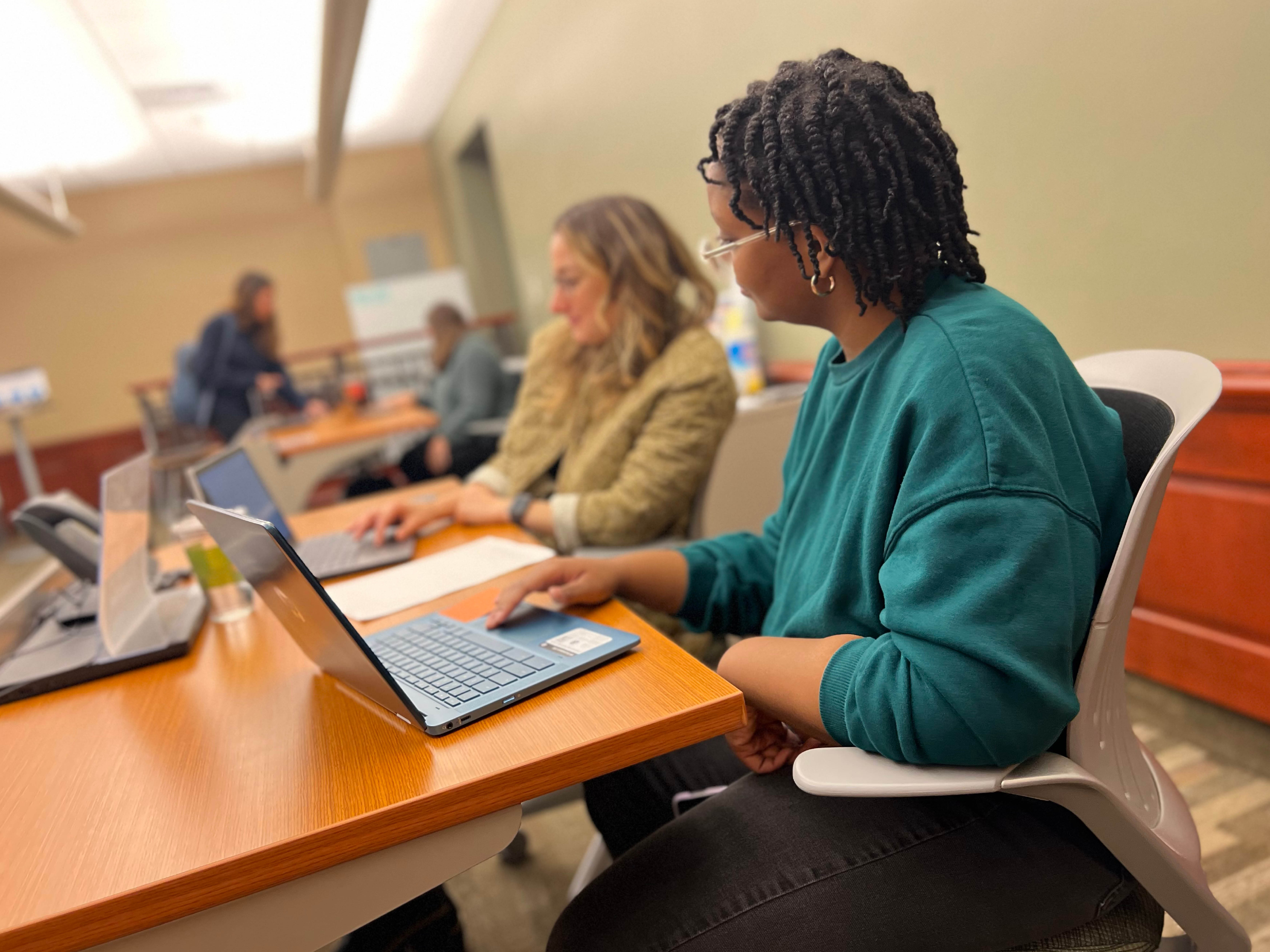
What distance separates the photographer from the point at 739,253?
93cm

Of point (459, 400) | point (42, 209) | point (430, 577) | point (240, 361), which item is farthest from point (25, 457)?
point (430, 577)

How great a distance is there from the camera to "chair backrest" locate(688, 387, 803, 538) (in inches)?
94.3

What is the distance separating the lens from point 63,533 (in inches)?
57.8

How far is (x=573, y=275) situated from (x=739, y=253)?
0.91 m

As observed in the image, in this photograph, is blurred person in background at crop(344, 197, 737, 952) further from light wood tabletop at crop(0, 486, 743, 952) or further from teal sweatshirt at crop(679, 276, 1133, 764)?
teal sweatshirt at crop(679, 276, 1133, 764)

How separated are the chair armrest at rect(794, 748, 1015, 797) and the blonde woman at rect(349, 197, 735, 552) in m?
0.91

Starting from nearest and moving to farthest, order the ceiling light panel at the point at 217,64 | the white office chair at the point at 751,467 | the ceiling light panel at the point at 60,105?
the white office chair at the point at 751,467, the ceiling light panel at the point at 60,105, the ceiling light panel at the point at 217,64

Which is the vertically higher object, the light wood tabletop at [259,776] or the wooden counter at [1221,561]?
the light wood tabletop at [259,776]

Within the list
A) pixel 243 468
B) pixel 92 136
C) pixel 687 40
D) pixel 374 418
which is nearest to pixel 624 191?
pixel 687 40

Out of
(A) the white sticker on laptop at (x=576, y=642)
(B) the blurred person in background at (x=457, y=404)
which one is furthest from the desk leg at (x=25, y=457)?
(A) the white sticker on laptop at (x=576, y=642)

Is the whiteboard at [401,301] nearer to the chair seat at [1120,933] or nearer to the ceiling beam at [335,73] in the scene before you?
the ceiling beam at [335,73]

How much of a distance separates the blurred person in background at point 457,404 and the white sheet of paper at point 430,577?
2.59 meters

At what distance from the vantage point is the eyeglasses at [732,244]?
0.88m

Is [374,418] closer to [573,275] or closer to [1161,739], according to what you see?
[573,275]
